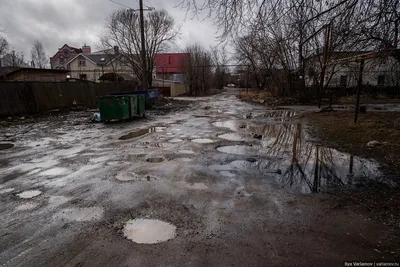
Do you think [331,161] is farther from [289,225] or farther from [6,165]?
[6,165]

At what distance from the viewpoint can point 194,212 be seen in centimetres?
372

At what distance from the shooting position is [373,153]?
261 inches

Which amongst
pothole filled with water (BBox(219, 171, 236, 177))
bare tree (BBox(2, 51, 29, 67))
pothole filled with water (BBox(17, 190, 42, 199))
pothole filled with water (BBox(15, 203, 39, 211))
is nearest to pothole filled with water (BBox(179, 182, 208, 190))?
pothole filled with water (BBox(219, 171, 236, 177))

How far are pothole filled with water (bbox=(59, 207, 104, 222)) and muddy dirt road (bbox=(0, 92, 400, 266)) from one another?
0.01m

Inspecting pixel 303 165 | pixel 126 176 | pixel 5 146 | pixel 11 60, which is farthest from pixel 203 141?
pixel 11 60

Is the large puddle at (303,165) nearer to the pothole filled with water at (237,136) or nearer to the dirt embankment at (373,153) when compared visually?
the pothole filled with water at (237,136)

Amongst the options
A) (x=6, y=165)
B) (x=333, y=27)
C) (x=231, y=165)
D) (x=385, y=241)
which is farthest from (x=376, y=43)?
(x=6, y=165)

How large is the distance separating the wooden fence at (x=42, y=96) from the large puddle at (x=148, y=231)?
13657 mm

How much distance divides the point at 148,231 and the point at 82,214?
1075mm

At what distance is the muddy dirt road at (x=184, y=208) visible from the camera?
9.11ft

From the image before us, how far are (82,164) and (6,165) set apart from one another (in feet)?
5.69

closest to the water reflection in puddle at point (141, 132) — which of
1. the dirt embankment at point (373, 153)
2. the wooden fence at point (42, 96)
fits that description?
the dirt embankment at point (373, 153)

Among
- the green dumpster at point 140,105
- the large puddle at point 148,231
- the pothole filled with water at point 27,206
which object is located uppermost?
the green dumpster at point 140,105

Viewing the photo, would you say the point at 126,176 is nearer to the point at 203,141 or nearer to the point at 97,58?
the point at 203,141
